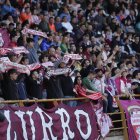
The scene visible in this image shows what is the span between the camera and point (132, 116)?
13.7m

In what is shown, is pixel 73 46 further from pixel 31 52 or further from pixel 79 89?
pixel 79 89

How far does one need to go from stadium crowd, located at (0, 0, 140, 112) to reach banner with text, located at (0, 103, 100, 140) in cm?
36

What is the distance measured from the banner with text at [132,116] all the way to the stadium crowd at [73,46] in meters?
0.41

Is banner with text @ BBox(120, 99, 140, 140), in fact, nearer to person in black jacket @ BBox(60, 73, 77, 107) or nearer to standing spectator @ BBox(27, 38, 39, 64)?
person in black jacket @ BBox(60, 73, 77, 107)

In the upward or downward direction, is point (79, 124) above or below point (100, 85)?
below

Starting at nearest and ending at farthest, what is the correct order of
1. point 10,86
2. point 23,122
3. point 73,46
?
point 10,86 < point 23,122 < point 73,46

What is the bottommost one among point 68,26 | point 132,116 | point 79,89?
point 132,116

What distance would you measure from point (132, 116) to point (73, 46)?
3277 mm

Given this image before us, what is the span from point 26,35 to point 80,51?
2.40 meters

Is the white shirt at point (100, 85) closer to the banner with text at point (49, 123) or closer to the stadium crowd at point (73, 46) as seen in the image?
the stadium crowd at point (73, 46)

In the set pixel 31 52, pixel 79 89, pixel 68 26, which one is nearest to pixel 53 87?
pixel 79 89

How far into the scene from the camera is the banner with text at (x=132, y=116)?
1355 centimetres

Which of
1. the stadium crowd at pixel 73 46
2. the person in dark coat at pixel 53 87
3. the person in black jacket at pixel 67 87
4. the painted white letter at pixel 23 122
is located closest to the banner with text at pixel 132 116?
the stadium crowd at pixel 73 46

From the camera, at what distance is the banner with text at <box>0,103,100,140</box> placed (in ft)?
35.0
